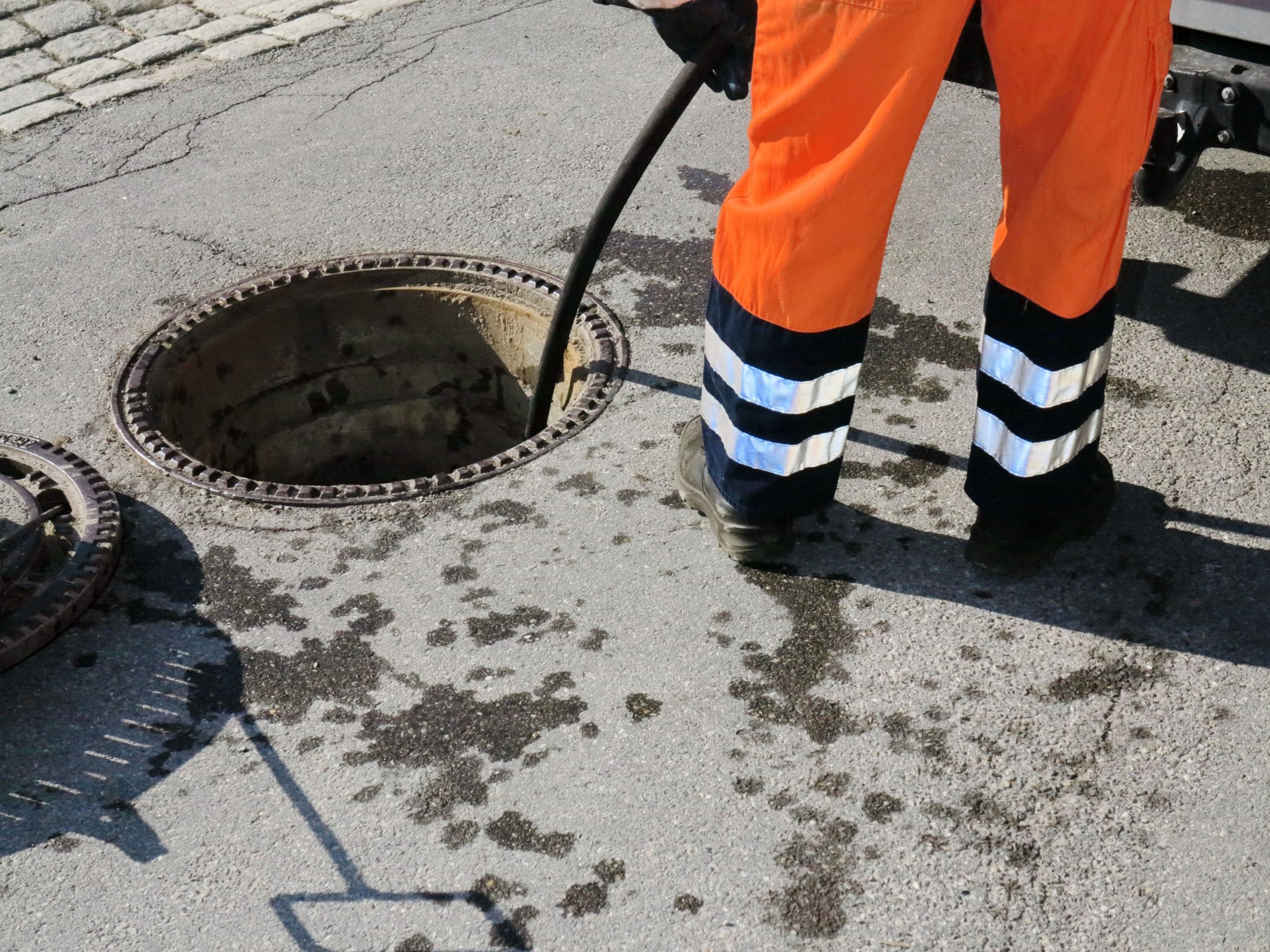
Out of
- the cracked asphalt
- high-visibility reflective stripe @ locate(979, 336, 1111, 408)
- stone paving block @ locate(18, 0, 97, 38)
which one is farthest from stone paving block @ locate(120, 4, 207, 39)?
high-visibility reflective stripe @ locate(979, 336, 1111, 408)

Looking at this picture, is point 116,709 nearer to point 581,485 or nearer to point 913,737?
point 581,485

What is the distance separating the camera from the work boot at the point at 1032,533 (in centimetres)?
271

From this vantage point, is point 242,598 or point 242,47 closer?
point 242,598

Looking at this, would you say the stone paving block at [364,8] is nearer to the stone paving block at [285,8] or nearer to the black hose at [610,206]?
the stone paving block at [285,8]

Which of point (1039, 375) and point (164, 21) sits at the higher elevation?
point (164, 21)

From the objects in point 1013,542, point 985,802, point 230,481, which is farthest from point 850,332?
point 230,481

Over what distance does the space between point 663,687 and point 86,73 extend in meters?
3.81

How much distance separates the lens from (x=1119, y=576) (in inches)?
108

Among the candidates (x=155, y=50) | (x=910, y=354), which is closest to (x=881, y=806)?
(x=910, y=354)

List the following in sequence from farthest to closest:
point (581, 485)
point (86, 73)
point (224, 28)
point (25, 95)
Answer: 1. point (224, 28)
2. point (86, 73)
3. point (25, 95)
4. point (581, 485)

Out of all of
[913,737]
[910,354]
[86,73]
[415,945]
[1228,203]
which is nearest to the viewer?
[415,945]

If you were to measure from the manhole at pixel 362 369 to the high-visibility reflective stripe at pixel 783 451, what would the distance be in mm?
731

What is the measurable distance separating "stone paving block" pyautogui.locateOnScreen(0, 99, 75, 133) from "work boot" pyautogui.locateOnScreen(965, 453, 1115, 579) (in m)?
3.65

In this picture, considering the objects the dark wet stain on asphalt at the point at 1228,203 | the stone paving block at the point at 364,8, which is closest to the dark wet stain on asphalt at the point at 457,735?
the dark wet stain on asphalt at the point at 1228,203
